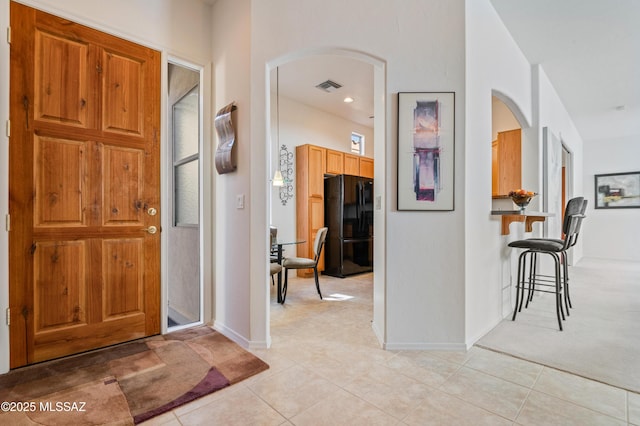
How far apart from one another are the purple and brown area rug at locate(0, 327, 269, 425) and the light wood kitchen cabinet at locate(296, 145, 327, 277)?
2.98 metres

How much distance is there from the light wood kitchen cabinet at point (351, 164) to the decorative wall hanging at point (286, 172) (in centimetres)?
113

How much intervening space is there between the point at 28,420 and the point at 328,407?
4.88 feet

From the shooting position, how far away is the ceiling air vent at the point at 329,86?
184 inches

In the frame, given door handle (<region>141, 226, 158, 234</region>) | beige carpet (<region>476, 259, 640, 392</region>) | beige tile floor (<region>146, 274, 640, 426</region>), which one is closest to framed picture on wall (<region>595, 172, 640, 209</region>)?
beige carpet (<region>476, 259, 640, 392</region>)

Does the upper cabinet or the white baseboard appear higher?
the upper cabinet

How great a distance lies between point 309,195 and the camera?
5355mm

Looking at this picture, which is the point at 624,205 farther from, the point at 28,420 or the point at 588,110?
the point at 28,420

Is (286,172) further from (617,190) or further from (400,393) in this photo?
(617,190)

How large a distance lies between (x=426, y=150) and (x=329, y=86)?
289cm

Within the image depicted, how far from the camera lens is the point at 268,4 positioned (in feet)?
7.88

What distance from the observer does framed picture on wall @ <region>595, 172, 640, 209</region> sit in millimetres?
7082

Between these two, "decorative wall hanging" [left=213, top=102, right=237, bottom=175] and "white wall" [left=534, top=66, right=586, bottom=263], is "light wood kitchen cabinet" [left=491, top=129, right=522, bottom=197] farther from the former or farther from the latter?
"decorative wall hanging" [left=213, top=102, right=237, bottom=175]

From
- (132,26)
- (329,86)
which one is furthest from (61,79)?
(329,86)


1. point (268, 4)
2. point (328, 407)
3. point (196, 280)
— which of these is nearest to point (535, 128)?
point (268, 4)
